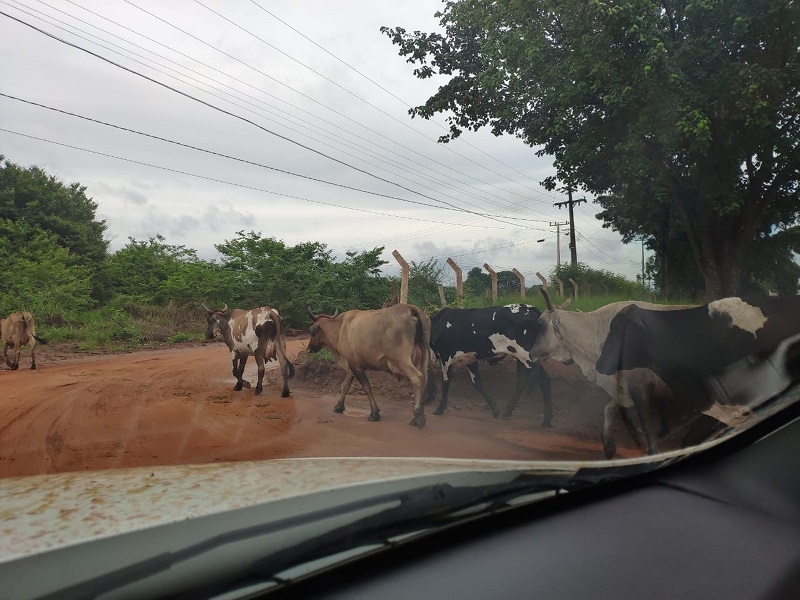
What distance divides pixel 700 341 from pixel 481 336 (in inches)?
83.8

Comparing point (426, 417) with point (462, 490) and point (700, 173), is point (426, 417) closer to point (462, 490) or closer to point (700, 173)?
point (462, 490)

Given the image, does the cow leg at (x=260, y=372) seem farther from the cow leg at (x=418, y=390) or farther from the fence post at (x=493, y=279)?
the fence post at (x=493, y=279)

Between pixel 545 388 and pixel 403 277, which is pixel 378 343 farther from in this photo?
pixel 545 388

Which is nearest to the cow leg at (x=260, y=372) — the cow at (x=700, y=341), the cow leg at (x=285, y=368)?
the cow leg at (x=285, y=368)

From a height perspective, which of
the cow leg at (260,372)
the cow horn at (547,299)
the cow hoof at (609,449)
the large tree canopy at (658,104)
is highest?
the large tree canopy at (658,104)

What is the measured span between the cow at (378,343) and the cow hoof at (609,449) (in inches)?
41.8

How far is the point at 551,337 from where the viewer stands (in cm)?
465

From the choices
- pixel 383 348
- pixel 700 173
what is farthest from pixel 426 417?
pixel 700 173

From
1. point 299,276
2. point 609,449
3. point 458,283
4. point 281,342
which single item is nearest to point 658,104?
point 458,283

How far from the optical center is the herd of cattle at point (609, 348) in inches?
133

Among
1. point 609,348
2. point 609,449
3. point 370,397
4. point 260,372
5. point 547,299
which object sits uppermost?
point 547,299

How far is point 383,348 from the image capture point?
4.35 metres

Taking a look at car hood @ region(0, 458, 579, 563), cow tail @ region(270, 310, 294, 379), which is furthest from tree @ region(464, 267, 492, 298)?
car hood @ region(0, 458, 579, 563)

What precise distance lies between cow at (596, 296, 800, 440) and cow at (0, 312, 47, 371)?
3384 millimetres
